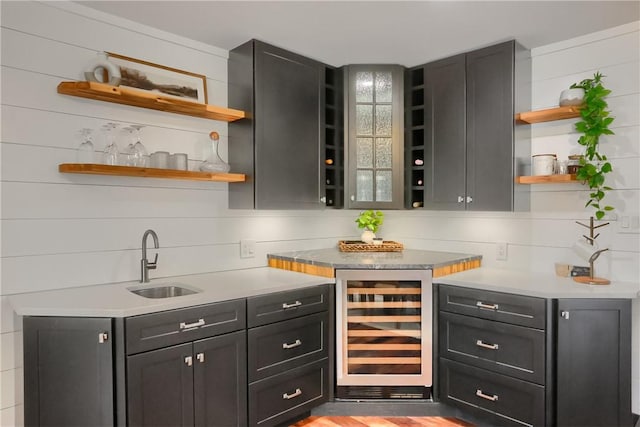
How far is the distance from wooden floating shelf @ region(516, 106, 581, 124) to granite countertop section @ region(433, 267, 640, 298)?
1019 mm

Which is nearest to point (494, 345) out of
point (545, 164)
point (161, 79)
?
point (545, 164)

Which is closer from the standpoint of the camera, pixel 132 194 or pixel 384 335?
pixel 132 194

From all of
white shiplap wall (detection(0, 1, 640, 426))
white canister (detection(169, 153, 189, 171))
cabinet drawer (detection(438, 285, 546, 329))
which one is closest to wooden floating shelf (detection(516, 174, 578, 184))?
white shiplap wall (detection(0, 1, 640, 426))

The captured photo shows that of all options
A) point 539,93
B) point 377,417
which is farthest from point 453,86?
point 377,417

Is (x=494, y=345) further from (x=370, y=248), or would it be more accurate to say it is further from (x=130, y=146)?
(x=130, y=146)

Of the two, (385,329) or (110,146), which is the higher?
(110,146)

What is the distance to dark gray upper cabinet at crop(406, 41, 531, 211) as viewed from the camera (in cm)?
273

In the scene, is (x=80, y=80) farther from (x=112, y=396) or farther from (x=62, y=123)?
(x=112, y=396)

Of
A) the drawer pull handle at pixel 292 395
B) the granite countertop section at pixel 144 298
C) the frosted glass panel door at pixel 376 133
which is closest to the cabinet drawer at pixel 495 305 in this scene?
the granite countertop section at pixel 144 298

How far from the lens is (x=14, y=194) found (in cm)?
208

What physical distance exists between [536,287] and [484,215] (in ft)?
3.01

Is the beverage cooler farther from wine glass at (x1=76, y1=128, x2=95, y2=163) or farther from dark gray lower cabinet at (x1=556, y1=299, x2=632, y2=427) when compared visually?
wine glass at (x1=76, y1=128, x2=95, y2=163)

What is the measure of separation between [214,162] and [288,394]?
1501mm

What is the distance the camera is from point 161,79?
8.51 feet
